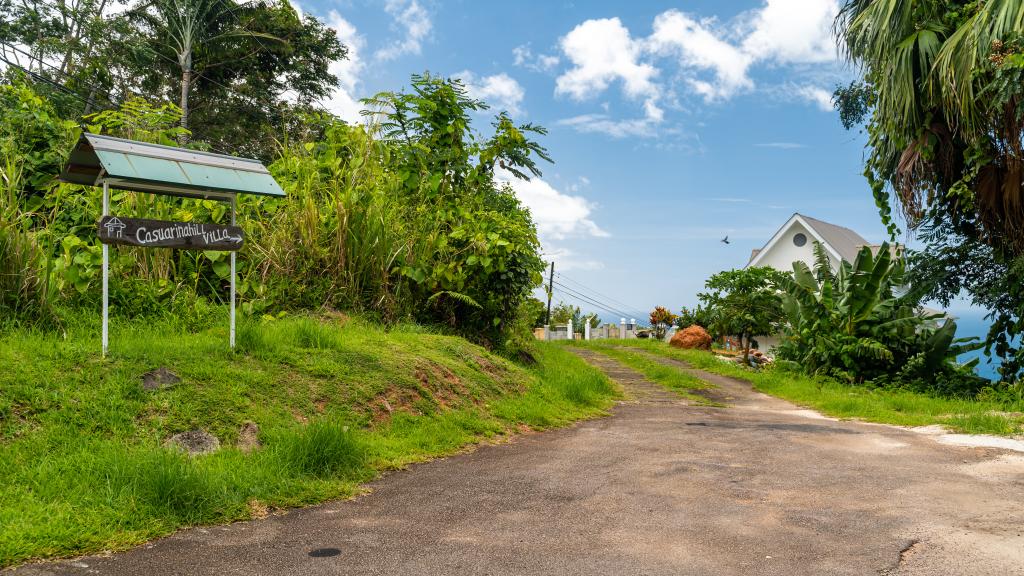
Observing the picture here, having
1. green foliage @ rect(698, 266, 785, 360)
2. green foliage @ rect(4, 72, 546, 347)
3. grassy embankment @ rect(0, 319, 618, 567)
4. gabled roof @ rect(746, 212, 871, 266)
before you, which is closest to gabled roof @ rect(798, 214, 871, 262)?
gabled roof @ rect(746, 212, 871, 266)

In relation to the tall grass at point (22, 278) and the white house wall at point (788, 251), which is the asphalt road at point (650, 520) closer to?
the tall grass at point (22, 278)

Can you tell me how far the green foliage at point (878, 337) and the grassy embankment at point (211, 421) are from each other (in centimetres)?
831

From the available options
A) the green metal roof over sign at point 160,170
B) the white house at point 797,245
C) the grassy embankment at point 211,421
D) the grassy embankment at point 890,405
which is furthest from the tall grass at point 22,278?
the white house at point 797,245

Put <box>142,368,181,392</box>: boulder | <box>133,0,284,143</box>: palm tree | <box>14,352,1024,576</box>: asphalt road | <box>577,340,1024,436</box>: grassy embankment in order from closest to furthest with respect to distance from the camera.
→ <box>14,352,1024,576</box>: asphalt road, <box>142,368,181,392</box>: boulder, <box>577,340,1024,436</box>: grassy embankment, <box>133,0,284,143</box>: palm tree

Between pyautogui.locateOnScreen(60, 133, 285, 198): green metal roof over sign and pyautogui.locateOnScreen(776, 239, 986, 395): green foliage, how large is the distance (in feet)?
39.1

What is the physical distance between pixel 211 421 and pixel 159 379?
727mm

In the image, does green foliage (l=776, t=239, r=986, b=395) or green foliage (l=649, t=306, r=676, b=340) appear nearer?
green foliage (l=776, t=239, r=986, b=395)

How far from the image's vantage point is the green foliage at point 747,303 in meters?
23.5

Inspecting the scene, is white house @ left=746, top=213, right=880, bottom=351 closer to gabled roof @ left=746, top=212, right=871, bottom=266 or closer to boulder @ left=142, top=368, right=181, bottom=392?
gabled roof @ left=746, top=212, right=871, bottom=266

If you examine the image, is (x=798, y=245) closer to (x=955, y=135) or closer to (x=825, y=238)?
(x=825, y=238)

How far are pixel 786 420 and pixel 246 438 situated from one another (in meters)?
7.20

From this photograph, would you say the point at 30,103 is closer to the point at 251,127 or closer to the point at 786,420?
the point at 786,420

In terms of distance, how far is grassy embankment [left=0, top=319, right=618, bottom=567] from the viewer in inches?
171

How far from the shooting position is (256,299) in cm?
883
